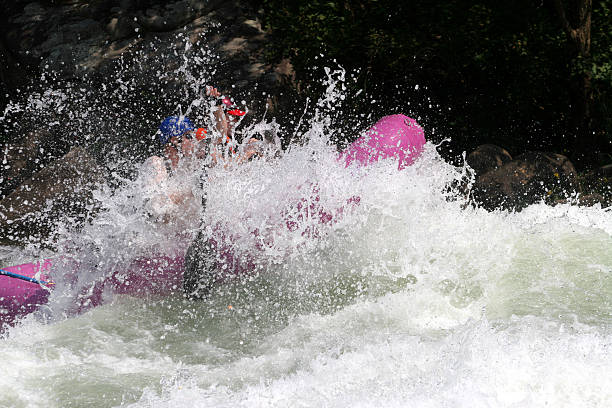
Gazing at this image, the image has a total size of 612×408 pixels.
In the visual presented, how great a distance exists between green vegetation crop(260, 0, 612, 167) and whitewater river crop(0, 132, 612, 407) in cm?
257

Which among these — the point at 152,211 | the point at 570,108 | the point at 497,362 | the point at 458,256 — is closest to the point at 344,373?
the point at 497,362

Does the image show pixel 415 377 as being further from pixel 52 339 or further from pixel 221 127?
pixel 221 127

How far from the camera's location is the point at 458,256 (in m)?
4.00

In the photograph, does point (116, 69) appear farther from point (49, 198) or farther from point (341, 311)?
point (341, 311)

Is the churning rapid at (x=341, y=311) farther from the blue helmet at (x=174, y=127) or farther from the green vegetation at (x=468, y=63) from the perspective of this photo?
the green vegetation at (x=468, y=63)

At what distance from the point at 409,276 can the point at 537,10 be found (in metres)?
4.72

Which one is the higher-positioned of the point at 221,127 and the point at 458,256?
the point at 221,127

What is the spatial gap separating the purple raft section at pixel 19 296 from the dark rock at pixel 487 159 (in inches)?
179

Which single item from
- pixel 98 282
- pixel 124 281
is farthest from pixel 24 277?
pixel 124 281

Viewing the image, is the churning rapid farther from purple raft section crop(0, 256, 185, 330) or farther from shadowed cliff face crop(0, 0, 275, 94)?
shadowed cliff face crop(0, 0, 275, 94)

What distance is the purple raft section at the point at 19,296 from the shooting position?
11.8ft

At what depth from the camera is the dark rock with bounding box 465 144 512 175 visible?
6.74m

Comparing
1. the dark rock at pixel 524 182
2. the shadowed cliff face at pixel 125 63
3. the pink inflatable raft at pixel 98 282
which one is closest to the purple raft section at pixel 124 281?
the pink inflatable raft at pixel 98 282

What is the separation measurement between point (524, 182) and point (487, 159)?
0.46 meters
